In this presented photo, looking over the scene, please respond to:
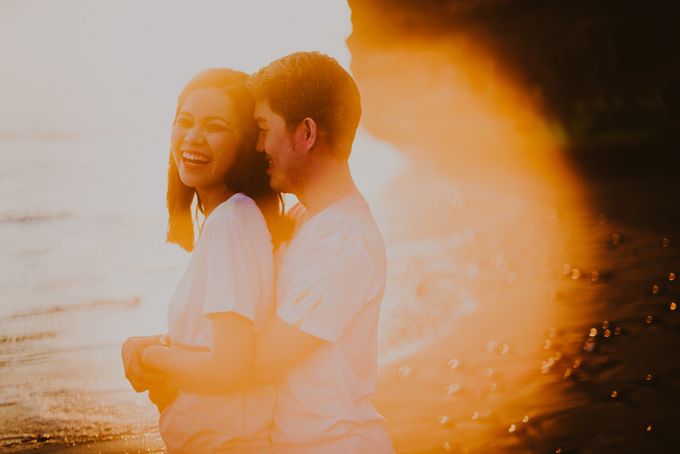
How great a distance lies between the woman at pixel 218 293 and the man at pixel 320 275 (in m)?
0.08

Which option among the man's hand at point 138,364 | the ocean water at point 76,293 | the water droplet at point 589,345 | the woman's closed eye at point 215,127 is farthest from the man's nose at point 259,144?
the water droplet at point 589,345

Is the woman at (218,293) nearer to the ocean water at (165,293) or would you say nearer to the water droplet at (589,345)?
the ocean water at (165,293)

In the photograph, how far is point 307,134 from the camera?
8.79ft

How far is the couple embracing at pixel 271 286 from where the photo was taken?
243 centimetres

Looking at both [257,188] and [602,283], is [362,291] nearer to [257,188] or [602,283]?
[257,188]

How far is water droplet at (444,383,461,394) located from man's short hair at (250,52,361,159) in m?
4.42

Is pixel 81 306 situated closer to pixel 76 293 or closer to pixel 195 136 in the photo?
pixel 76 293

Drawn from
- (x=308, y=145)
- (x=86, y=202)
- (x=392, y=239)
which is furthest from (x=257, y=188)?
(x=86, y=202)

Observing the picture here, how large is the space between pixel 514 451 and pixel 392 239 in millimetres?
9200

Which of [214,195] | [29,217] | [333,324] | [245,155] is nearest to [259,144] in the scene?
[245,155]

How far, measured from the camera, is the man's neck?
2.68 meters

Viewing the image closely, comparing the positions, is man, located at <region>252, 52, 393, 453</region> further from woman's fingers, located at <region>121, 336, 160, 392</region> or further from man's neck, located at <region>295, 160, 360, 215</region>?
woman's fingers, located at <region>121, 336, 160, 392</region>

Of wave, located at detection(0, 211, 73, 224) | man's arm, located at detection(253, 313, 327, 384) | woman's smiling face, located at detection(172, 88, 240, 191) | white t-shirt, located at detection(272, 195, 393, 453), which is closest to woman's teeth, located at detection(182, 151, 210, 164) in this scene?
woman's smiling face, located at detection(172, 88, 240, 191)

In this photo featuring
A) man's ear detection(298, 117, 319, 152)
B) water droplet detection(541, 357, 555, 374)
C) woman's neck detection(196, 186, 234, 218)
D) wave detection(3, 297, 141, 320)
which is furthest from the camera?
wave detection(3, 297, 141, 320)
